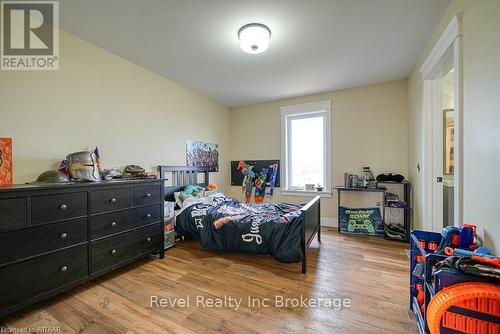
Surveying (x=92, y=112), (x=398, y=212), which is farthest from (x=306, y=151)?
(x=92, y=112)

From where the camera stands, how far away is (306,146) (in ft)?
13.7

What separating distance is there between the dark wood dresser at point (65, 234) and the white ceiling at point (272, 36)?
157cm

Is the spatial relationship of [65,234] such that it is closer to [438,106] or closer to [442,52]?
[442,52]

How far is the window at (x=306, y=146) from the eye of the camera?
3.93 meters

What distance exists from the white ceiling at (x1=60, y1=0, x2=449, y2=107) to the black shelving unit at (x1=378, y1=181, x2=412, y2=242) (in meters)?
1.73

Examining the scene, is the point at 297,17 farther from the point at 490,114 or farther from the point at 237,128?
the point at 237,128

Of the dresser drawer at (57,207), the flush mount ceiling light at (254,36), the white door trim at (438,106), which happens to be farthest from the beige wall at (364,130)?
the dresser drawer at (57,207)

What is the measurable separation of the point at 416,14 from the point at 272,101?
8.79ft

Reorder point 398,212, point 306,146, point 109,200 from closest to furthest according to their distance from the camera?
1. point 109,200
2. point 398,212
3. point 306,146

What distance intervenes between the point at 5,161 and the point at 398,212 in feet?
15.8

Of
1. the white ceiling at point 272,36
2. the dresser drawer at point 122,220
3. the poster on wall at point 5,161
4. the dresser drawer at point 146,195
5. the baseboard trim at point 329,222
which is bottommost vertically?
the baseboard trim at point 329,222

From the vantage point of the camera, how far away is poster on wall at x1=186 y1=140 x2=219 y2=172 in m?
3.75

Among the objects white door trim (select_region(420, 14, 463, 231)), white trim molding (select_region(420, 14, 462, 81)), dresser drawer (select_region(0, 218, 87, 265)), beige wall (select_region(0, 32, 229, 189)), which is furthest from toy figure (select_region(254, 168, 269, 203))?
dresser drawer (select_region(0, 218, 87, 265))
